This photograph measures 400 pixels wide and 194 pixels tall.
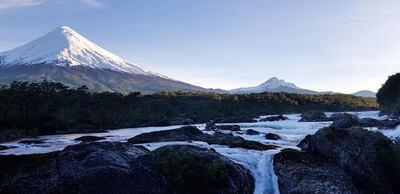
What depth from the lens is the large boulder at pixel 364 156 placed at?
20.5 m

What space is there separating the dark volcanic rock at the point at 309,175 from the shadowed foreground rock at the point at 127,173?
1.70m

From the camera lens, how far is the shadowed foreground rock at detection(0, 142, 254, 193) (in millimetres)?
17531

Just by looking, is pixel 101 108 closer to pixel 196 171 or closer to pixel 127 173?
pixel 127 173

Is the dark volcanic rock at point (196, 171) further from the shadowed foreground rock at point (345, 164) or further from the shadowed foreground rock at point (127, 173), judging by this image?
the shadowed foreground rock at point (345, 164)

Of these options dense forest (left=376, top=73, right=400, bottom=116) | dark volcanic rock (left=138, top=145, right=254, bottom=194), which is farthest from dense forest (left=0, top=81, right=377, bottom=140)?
dark volcanic rock (left=138, top=145, right=254, bottom=194)

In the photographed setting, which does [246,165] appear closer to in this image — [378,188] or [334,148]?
[334,148]

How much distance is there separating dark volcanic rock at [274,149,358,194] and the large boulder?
56 centimetres

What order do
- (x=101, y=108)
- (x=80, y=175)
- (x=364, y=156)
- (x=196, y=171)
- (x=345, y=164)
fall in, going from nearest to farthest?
(x=80, y=175) < (x=196, y=171) < (x=364, y=156) < (x=345, y=164) < (x=101, y=108)

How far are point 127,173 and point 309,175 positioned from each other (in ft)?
25.0

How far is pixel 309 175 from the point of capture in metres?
19.6

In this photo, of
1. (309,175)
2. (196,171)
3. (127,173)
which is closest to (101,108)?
(127,173)

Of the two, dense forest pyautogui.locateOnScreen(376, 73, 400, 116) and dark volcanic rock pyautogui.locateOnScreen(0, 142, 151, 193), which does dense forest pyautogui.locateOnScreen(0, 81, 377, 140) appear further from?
dark volcanic rock pyautogui.locateOnScreen(0, 142, 151, 193)

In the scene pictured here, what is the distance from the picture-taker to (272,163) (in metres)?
22.9

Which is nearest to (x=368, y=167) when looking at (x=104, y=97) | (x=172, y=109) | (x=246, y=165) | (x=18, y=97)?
(x=246, y=165)
